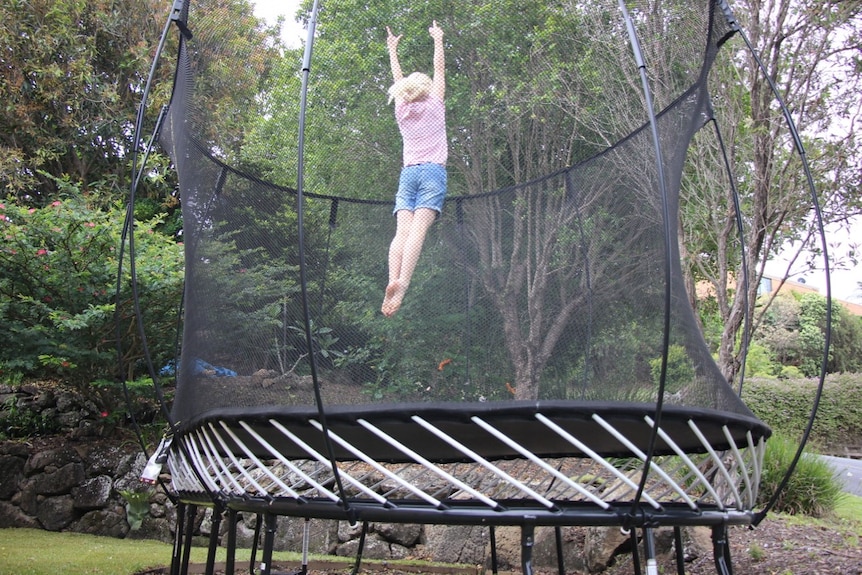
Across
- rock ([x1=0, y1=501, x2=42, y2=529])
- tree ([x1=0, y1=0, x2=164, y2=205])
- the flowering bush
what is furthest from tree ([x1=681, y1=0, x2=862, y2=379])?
tree ([x1=0, y1=0, x2=164, y2=205])

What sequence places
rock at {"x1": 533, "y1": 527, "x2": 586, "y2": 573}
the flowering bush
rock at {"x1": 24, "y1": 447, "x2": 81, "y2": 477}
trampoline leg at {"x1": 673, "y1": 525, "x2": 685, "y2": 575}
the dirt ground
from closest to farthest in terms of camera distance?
trampoline leg at {"x1": 673, "y1": 525, "x2": 685, "y2": 575} → the dirt ground → rock at {"x1": 533, "y1": 527, "x2": 586, "y2": 573} → the flowering bush → rock at {"x1": 24, "y1": 447, "x2": 81, "y2": 477}

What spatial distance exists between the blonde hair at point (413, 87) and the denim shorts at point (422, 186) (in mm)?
227

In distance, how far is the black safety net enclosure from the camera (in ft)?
7.16

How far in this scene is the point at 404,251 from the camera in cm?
260

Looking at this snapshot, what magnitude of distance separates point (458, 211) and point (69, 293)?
3.39m

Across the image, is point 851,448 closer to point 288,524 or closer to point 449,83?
point 288,524

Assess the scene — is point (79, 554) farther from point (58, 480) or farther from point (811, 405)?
point (811, 405)

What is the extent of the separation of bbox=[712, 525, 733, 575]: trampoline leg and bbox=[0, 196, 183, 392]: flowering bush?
419 centimetres

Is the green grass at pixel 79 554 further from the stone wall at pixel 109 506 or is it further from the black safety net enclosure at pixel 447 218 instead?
the black safety net enclosure at pixel 447 218

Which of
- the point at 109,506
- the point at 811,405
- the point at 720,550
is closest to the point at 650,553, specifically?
the point at 720,550

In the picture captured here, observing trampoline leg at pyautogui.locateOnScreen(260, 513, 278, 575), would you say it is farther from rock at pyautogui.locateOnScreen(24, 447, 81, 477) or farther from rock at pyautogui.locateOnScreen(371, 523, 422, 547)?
rock at pyautogui.locateOnScreen(24, 447, 81, 477)

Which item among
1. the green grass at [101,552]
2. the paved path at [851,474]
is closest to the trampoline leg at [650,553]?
the green grass at [101,552]

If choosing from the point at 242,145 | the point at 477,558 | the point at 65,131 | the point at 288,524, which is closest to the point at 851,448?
the point at 477,558

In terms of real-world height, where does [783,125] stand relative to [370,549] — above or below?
above
